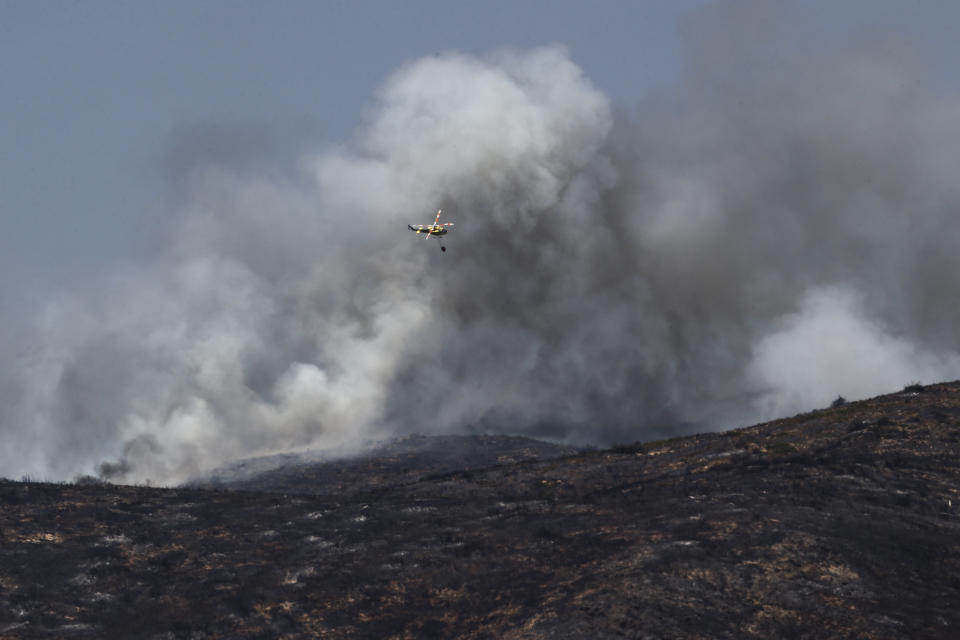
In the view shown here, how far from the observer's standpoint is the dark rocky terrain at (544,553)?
34750 millimetres

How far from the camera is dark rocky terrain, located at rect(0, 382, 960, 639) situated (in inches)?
1368

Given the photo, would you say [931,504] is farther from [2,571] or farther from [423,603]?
[2,571]

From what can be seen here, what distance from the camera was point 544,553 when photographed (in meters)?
44.1

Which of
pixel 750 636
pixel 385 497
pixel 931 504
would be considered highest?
pixel 385 497

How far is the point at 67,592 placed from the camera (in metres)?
44.8

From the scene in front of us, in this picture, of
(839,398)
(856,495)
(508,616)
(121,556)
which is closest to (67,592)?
(121,556)

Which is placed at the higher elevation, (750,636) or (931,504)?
(931,504)

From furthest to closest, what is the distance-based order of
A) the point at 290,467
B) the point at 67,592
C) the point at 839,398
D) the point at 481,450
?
the point at 481,450 < the point at 290,467 < the point at 839,398 < the point at 67,592

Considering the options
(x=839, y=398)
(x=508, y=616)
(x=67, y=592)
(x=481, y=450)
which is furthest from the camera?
(x=481, y=450)

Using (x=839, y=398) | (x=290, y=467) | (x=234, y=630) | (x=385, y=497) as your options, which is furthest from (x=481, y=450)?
(x=234, y=630)

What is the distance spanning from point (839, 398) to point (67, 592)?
71.3 m

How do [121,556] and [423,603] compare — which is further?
[121,556]

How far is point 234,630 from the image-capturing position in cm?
3950

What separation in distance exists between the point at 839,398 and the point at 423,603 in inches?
2479
